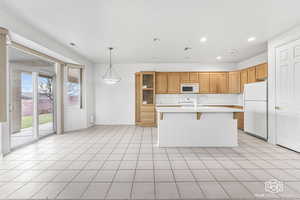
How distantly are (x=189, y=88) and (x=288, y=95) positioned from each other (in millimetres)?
3144

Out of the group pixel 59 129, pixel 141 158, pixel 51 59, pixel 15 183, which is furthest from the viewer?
pixel 59 129

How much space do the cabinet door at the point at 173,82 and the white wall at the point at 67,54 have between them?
323 centimetres

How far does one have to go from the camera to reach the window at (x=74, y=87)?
542 centimetres

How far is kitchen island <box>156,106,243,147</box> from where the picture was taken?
3.70 metres

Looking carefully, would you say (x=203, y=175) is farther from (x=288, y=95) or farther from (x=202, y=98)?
(x=202, y=98)

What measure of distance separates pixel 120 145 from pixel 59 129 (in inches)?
98.8

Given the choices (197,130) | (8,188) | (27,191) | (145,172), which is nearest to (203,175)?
(145,172)

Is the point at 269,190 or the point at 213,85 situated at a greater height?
the point at 213,85

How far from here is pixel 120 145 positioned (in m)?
3.86

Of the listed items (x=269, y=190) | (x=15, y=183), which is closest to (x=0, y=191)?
(x=15, y=183)

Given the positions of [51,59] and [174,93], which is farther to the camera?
[174,93]

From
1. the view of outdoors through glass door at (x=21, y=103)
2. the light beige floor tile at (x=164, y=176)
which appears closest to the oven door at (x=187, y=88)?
the light beige floor tile at (x=164, y=176)

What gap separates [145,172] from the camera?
8.05 feet

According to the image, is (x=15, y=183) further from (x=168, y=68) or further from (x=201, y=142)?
(x=168, y=68)
